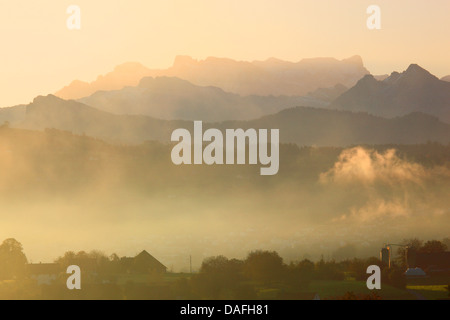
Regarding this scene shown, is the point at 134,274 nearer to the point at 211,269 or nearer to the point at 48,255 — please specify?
the point at 211,269

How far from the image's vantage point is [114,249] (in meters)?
194
